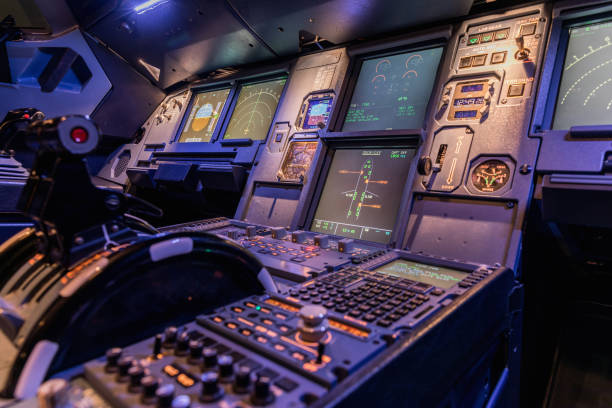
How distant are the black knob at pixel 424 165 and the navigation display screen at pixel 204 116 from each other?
2157 mm

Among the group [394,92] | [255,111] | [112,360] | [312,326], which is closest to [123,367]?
[112,360]

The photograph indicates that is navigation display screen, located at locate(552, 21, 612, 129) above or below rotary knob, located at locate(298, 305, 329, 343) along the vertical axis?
above

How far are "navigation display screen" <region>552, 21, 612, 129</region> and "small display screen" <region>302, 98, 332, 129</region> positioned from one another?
1.38 m

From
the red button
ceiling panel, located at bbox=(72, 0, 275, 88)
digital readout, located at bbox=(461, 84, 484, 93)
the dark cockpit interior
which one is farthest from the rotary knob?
ceiling panel, located at bbox=(72, 0, 275, 88)

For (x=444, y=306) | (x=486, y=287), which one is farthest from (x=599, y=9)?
(x=444, y=306)

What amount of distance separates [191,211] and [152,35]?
1.71m

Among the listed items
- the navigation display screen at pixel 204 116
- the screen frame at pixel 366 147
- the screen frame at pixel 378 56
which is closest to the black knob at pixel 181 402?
the screen frame at pixel 366 147

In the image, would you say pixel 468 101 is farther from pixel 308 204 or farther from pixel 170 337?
pixel 170 337

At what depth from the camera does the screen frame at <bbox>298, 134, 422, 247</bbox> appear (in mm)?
1917

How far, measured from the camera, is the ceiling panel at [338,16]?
2.22 m

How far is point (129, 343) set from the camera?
74 centimetres

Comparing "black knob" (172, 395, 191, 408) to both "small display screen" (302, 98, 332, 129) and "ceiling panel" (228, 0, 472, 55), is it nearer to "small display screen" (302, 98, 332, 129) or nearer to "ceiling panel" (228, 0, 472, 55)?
"small display screen" (302, 98, 332, 129)

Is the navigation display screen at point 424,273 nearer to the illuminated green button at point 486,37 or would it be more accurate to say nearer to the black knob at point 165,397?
the black knob at point 165,397

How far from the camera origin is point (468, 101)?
2031mm
